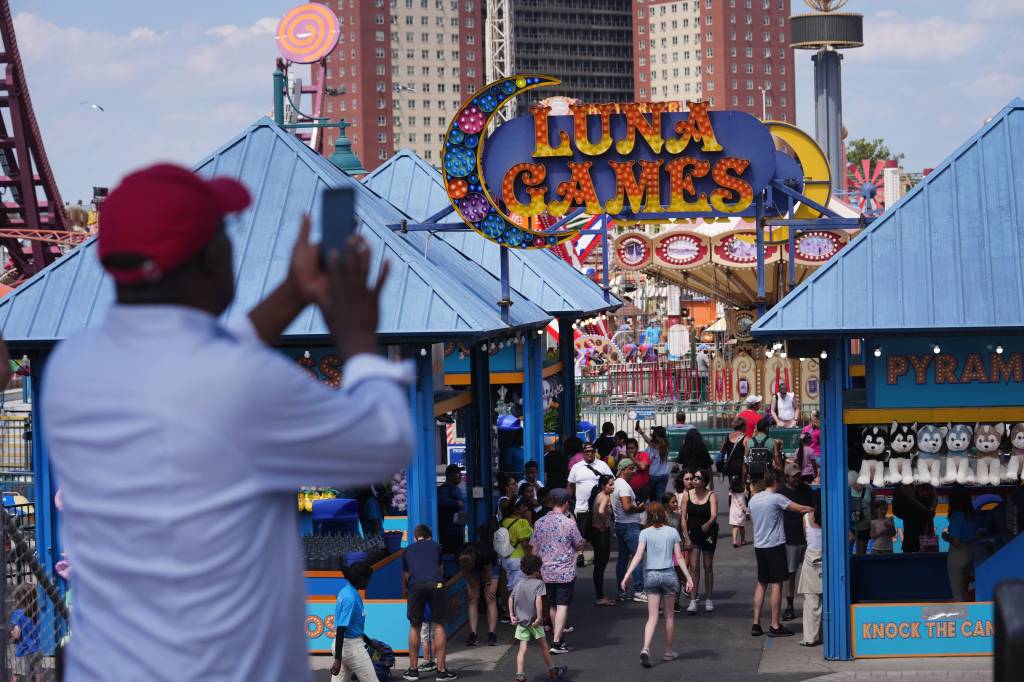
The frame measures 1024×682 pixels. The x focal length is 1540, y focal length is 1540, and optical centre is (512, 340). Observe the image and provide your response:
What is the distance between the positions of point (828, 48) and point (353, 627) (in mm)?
69003

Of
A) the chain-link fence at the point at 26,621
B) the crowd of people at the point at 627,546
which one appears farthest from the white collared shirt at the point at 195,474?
the crowd of people at the point at 627,546

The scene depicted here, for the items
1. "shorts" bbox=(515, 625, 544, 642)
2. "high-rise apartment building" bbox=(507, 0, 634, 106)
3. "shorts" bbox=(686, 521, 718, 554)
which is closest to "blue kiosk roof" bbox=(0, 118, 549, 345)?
"shorts" bbox=(515, 625, 544, 642)

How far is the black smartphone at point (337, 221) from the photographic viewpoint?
8.30 feet

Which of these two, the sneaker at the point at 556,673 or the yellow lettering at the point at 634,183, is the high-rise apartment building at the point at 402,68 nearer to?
the yellow lettering at the point at 634,183

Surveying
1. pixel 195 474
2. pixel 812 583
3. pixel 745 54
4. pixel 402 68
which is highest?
pixel 745 54

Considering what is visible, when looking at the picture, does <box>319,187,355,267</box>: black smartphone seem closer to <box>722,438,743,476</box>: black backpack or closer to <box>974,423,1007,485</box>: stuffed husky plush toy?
<box>974,423,1007,485</box>: stuffed husky plush toy

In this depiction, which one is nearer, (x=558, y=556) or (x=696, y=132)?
(x=558, y=556)

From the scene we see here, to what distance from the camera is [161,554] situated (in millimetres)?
2441

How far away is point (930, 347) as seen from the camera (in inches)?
527

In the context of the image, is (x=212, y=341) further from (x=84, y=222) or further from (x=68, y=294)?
(x=84, y=222)

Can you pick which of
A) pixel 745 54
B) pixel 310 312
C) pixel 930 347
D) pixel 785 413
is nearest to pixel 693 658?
pixel 930 347

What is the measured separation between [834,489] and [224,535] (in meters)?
11.7

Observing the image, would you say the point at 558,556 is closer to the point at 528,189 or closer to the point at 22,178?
the point at 528,189

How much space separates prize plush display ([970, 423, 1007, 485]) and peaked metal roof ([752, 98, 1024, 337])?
1081 millimetres
